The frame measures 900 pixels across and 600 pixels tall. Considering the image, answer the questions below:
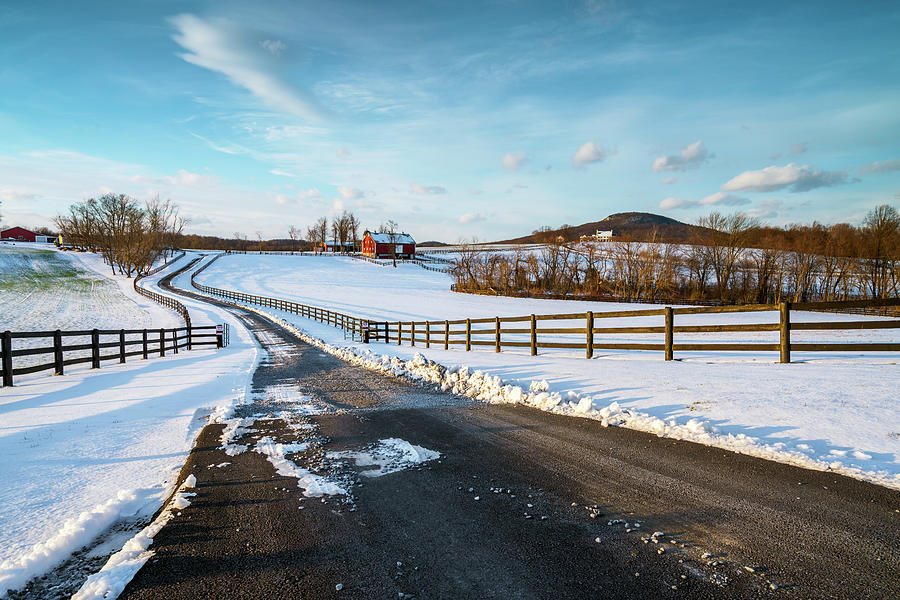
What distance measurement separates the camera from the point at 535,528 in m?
3.65

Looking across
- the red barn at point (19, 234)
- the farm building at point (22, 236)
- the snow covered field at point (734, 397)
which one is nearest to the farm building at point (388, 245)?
the snow covered field at point (734, 397)

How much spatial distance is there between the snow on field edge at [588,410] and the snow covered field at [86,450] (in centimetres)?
418

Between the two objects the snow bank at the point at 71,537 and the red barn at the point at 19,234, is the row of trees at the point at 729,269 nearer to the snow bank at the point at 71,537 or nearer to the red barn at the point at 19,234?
the snow bank at the point at 71,537

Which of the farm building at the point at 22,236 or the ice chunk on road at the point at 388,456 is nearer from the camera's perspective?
the ice chunk on road at the point at 388,456

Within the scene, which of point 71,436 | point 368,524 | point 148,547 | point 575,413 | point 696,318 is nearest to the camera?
point 148,547

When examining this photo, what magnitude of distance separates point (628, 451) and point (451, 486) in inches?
89.2

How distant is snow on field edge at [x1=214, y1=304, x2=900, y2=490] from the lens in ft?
15.5

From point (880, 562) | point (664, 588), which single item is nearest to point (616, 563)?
point (664, 588)

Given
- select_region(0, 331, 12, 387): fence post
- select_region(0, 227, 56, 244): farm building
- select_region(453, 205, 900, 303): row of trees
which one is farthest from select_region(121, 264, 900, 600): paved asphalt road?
select_region(0, 227, 56, 244): farm building

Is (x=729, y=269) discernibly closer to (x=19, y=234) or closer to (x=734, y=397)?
(x=734, y=397)

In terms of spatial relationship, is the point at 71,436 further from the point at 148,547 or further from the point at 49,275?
the point at 49,275

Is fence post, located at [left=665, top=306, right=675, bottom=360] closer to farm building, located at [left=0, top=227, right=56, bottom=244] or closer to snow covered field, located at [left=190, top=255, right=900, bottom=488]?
snow covered field, located at [left=190, top=255, right=900, bottom=488]

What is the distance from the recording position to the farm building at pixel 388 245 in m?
107

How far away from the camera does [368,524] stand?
3.73 meters
